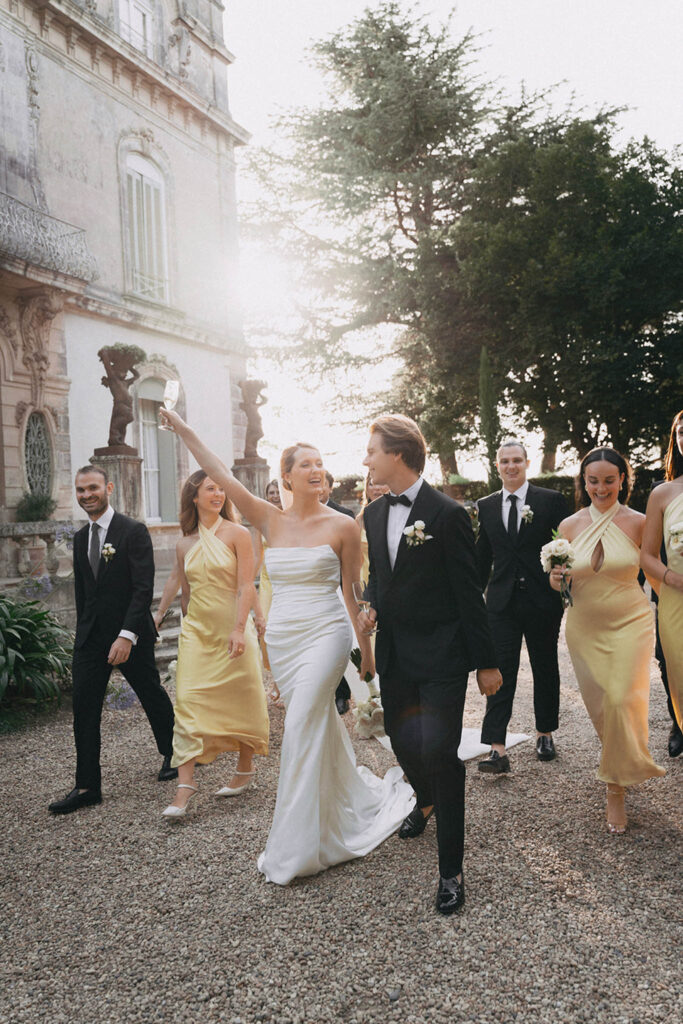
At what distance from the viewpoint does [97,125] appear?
48.5ft

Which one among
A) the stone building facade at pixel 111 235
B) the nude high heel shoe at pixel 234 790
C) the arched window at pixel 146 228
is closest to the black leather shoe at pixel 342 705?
the nude high heel shoe at pixel 234 790

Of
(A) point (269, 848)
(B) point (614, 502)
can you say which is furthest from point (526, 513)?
(A) point (269, 848)

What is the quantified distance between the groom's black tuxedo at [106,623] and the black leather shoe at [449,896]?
256cm

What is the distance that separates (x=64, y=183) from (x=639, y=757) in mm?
14065

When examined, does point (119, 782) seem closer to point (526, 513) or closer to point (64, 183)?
point (526, 513)

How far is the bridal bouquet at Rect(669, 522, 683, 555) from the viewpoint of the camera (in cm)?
385

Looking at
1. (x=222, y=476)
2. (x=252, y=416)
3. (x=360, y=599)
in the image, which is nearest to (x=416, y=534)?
(x=360, y=599)

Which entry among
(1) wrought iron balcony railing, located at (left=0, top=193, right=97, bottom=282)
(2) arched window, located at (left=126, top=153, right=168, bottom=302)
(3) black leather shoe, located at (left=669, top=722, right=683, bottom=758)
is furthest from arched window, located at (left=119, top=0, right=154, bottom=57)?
(3) black leather shoe, located at (left=669, top=722, right=683, bottom=758)

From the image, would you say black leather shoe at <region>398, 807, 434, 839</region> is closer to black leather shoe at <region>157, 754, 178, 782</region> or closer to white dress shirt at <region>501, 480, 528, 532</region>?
black leather shoe at <region>157, 754, 178, 782</region>

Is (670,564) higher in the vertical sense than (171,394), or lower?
lower

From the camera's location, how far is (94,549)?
5078 millimetres

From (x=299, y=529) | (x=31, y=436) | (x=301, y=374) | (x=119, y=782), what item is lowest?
(x=119, y=782)

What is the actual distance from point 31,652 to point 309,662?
4.61 meters

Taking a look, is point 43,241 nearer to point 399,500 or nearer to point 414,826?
point 399,500
